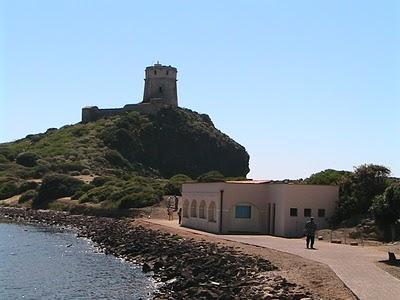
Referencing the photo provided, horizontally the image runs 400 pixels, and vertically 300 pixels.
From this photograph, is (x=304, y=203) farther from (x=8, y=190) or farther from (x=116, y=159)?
(x=116, y=159)

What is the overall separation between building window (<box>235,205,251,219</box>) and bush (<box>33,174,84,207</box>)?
46.5 metres

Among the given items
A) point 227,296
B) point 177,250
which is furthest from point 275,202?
point 227,296

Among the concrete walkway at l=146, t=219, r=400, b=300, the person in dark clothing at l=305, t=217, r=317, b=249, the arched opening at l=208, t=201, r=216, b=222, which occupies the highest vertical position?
the arched opening at l=208, t=201, r=216, b=222

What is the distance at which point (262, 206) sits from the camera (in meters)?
45.4

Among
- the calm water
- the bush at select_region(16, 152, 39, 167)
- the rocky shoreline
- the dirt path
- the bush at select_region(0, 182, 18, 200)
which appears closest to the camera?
the dirt path

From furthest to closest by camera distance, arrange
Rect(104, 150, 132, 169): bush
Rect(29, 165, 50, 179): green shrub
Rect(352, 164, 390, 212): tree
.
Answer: Rect(104, 150, 132, 169): bush
Rect(29, 165, 50, 179): green shrub
Rect(352, 164, 390, 212): tree

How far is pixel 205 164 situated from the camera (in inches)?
5221

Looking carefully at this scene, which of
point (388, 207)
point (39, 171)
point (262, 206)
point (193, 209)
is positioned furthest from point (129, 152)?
point (388, 207)

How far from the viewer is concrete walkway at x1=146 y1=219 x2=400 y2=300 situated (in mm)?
19734

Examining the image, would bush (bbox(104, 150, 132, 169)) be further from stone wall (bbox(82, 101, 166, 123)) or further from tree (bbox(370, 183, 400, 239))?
tree (bbox(370, 183, 400, 239))

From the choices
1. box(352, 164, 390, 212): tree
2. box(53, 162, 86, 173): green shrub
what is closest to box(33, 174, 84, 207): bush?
box(53, 162, 86, 173): green shrub

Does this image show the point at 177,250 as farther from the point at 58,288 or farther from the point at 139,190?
the point at 139,190

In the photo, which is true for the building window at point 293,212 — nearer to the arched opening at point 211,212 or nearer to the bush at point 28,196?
the arched opening at point 211,212

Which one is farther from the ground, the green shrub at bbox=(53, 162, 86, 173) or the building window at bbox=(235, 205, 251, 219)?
the green shrub at bbox=(53, 162, 86, 173)
